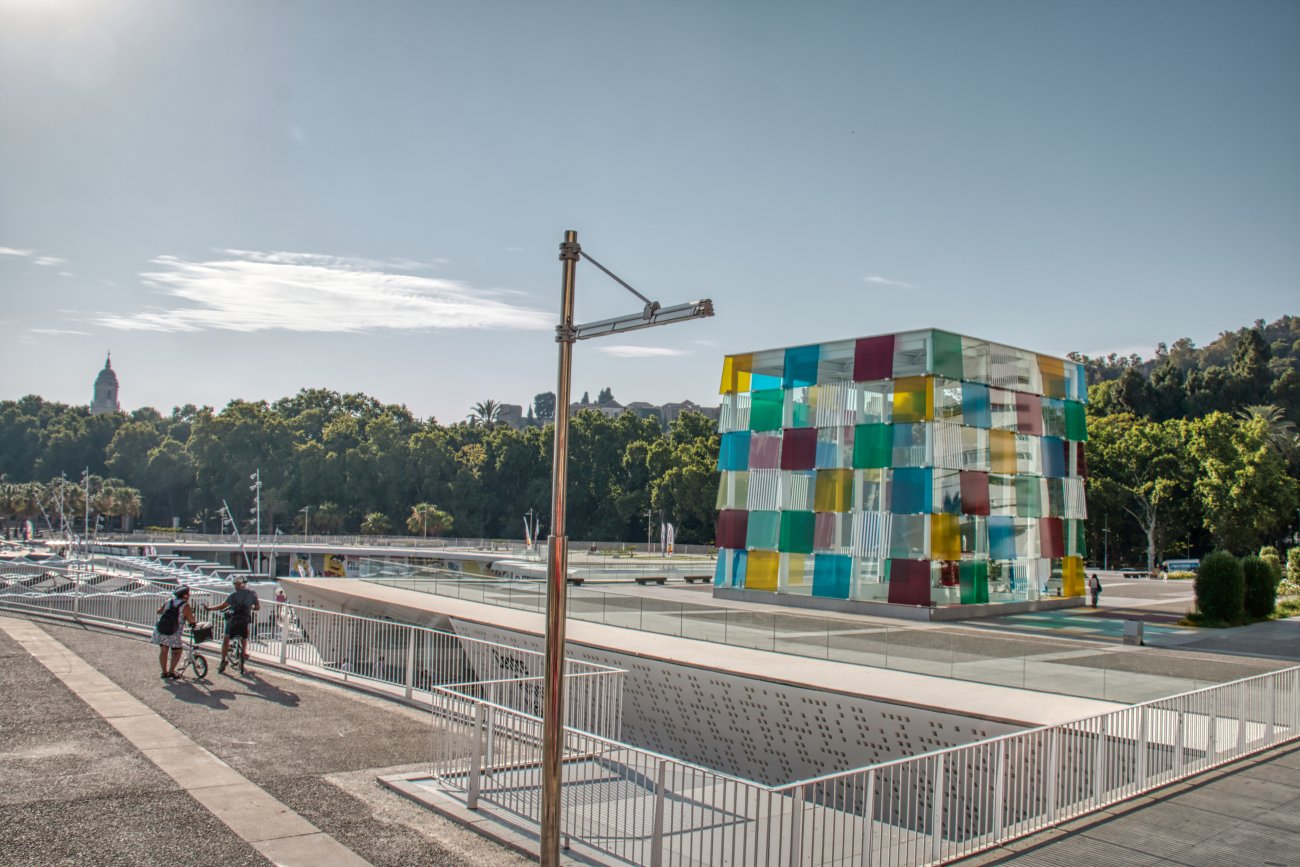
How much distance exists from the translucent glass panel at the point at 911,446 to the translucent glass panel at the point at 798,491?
413 cm

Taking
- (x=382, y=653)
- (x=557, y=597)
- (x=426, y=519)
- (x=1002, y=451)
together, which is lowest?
(x=382, y=653)

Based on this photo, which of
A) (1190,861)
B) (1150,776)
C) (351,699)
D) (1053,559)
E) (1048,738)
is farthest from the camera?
(1053,559)

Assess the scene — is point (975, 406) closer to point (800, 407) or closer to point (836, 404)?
point (836, 404)

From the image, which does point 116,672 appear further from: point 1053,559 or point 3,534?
point 3,534

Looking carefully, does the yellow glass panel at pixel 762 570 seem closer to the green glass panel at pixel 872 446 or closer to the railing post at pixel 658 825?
the green glass panel at pixel 872 446

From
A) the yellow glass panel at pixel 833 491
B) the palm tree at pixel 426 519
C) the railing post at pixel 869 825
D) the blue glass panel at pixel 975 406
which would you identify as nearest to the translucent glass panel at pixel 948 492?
the blue glass panel at pixel 975 406

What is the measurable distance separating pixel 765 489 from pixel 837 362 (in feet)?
21.2

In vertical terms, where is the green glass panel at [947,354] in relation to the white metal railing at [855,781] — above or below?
above

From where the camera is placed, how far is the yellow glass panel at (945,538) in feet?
121

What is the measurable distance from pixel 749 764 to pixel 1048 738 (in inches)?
317

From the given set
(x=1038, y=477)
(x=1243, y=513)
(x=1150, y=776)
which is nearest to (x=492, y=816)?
(x=1150, y=776)

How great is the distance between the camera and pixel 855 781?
9836 millimetres

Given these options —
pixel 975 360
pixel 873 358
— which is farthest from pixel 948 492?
pixel 873 358

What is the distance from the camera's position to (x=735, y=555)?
43.7 metres
